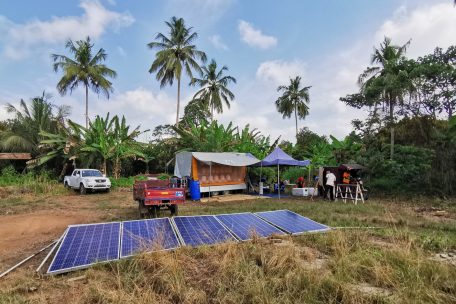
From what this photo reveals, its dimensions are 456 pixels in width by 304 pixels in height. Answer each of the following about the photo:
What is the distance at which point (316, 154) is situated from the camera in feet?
86.7

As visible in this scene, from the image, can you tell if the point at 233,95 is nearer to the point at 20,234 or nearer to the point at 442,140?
the point at 442,140

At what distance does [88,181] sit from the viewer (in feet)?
66.7

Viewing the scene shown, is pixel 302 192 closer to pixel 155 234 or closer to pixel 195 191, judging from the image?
pixel 195 191

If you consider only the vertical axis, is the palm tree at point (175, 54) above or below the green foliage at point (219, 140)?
above

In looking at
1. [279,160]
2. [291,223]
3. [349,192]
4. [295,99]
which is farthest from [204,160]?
[295,99]

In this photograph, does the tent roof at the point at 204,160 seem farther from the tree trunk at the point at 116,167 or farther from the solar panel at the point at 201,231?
the solar panel at the point at 201,231

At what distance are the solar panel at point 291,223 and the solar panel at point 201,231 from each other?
142 cm

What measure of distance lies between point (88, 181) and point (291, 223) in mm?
16190

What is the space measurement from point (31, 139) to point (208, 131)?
17114 millimetres

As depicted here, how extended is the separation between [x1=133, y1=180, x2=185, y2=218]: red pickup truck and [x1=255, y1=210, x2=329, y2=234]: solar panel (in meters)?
3.62

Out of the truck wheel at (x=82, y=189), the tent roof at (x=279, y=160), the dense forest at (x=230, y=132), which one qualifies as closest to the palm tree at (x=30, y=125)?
the dense forest at (x=230, y=132)

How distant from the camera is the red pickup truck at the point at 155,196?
34.4 feet

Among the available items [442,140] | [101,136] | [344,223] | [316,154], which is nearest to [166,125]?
[101,136]

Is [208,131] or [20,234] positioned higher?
[208,131]
